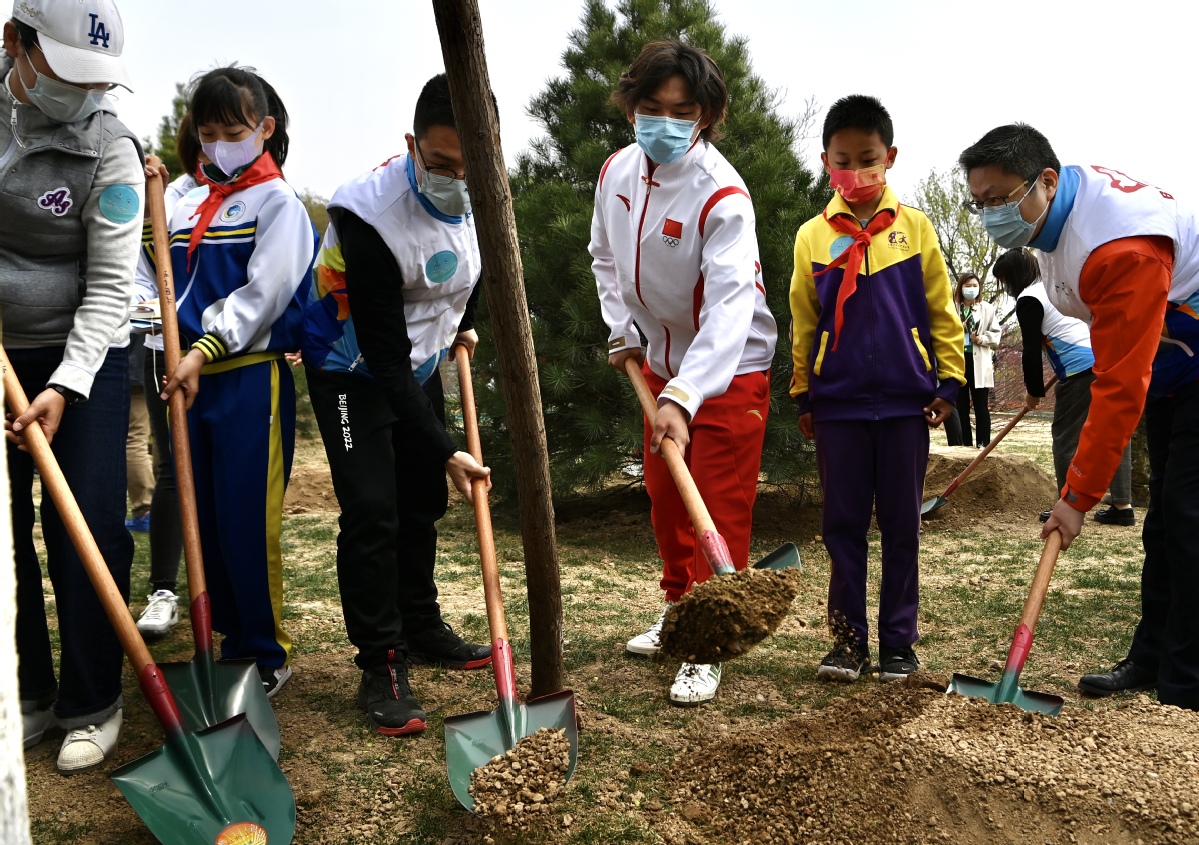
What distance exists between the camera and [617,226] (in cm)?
332

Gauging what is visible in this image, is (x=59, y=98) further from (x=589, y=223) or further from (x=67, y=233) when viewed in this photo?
(x=589, y=223)

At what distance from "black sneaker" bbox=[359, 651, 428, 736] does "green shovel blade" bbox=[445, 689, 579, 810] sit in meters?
0.51

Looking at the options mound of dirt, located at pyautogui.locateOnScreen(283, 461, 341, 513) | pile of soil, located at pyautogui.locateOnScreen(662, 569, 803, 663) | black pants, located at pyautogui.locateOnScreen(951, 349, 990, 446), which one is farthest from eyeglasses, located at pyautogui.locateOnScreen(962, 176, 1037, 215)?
black pants, located at pyautogui.locateOnScreen(951, 349, 990, 446)

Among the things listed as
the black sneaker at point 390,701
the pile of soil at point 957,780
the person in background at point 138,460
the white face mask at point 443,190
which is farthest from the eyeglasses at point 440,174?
the person in background at point 138,460

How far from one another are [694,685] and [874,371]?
1154 millimetres

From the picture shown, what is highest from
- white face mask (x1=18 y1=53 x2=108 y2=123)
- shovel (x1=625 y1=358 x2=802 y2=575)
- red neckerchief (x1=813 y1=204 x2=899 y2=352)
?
white face mask (x1=18 y1=53 x2=108 y2=123)

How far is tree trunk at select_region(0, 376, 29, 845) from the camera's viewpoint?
3.29 ft

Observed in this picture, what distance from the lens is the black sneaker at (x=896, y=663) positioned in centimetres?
324

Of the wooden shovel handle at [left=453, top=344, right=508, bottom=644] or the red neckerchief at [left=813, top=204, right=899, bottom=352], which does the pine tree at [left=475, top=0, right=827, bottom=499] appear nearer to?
the red neckerchief at [left=813, top=204, right=899, bottom=352]

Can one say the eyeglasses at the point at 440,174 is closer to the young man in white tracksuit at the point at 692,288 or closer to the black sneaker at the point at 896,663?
the young man in white tracksuit at the point at 692,288

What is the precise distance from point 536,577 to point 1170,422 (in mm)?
1950

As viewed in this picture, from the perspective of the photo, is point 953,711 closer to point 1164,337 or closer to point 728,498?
point 728,498

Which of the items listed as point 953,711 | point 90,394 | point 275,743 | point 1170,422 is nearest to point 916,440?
point 1170,422

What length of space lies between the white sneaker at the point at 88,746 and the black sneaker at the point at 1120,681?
9.64 feet
